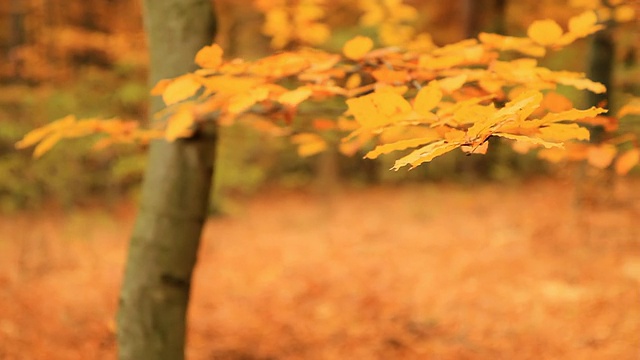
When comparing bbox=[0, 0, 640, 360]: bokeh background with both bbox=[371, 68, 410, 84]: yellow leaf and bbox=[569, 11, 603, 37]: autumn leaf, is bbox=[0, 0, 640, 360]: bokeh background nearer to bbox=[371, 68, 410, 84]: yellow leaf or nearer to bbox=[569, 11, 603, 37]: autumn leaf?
bbox=[569, 11, 603, 37]: autumn leaf

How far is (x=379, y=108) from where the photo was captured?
129 centimetres

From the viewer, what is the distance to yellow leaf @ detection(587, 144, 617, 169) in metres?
1.80

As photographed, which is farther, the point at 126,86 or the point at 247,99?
the point at 126,86

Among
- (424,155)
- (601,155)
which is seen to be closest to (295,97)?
(424,155)

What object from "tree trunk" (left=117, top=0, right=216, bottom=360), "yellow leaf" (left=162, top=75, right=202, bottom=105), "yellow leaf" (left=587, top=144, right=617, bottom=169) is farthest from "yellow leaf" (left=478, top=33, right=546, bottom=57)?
"tree trunk" (left=117, top=0, right=216, bottom=360)

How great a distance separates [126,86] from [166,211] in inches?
197

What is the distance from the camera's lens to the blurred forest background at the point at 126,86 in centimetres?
651

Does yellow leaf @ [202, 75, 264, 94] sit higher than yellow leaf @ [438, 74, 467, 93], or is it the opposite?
yellow leaf @ [202, 75, 264, 94]

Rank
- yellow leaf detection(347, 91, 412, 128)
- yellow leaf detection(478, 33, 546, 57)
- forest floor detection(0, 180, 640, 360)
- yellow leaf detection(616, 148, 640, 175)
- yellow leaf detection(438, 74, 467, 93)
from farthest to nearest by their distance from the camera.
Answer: forest floor detection(0, 180, 640, 360) < yellow leaf detection(616, 148, 640, 175) < yellow leaf detection(478, 33, 546, 57) < yellow leaf detection(438, 74, 467, 93) < yellow leaf detection(347, 91, 412, 128)

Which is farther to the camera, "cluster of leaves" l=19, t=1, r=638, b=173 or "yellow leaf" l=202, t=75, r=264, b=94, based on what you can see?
"yellow leaf" l=202, t=75, r=264, b=94

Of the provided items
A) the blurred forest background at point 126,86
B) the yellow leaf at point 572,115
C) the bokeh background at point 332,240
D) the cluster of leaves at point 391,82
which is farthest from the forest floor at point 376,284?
the yellow leaf at point 572,115

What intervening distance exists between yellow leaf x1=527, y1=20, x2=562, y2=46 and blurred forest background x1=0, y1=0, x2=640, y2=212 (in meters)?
2.98

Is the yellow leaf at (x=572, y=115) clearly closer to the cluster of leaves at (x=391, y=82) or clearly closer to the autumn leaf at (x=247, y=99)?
the cluster of leaves at (x=391, y=82)

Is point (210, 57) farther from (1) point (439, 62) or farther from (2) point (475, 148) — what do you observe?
(2) point (475, 148)
